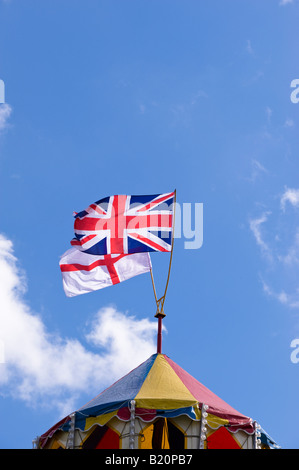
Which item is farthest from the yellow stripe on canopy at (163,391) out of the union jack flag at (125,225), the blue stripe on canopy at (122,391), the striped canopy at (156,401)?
the union jack flag at (125,225)

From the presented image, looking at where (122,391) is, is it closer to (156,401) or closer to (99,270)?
(156,401)

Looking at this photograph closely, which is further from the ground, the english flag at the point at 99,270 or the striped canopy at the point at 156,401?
the english flag at the point at 99,270

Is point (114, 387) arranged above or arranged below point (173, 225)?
below

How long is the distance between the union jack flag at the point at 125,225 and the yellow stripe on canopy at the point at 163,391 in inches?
151

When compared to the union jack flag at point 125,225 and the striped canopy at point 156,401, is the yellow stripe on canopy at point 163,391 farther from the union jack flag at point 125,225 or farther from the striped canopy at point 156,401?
the union jack flag at point 125,225

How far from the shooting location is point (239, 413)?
18.6 metres

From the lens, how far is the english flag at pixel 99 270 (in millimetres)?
21656

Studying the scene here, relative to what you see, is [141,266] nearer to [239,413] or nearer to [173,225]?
[173,225]

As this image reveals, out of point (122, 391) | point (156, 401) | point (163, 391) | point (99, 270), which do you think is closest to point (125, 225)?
point (99, 270)

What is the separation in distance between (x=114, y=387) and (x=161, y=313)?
2.53 metres

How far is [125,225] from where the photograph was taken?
71.8ft
